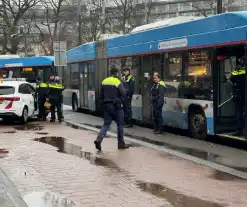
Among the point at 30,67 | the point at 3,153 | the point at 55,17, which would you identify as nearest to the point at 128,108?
the point at 3,153

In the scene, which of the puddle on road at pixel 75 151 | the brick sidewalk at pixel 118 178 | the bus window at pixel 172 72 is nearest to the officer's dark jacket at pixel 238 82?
the bus window at pixel 172 72

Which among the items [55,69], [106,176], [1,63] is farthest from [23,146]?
[1,63]

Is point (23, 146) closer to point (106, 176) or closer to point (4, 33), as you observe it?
Result: point (106, 176)

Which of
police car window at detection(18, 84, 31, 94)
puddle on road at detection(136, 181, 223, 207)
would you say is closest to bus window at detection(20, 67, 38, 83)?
police car window at detection(18, 84, 31, 94)

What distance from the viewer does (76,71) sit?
856 inches

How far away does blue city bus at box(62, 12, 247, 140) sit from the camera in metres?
11.0

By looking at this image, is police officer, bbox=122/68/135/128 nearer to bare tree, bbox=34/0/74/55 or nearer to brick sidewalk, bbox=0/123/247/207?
brick sidewalk, bbox=0/123/247/207

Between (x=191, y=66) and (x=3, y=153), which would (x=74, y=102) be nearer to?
(x=191, y=66)

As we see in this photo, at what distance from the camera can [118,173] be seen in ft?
27.1

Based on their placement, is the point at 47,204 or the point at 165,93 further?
the point at 165,93

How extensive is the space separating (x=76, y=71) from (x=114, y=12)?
26633mm

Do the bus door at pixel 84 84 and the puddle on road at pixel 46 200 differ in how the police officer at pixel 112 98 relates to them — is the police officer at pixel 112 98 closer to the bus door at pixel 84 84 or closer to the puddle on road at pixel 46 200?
the puddle on road at pixel 46 200

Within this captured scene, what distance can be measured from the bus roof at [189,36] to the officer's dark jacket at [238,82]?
71cm

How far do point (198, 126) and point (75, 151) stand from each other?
3.38 metres
